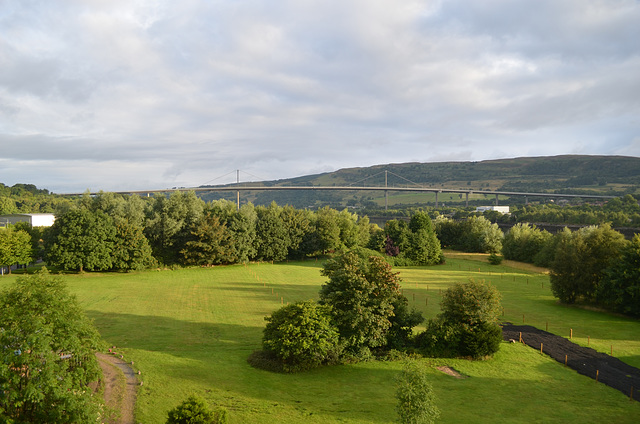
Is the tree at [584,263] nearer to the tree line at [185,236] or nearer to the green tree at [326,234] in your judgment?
the tree line at [185,236]

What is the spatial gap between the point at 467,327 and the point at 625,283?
1989 cm

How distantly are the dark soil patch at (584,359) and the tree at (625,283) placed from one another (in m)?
10.2

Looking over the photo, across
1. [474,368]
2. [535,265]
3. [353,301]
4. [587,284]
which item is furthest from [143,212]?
[535,265]

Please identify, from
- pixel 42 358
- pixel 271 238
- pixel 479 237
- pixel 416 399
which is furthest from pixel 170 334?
pixel 479 237

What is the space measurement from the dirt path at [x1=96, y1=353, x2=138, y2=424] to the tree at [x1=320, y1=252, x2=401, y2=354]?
11.2 metres

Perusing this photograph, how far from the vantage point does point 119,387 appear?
17.5 meters

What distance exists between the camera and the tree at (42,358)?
475 inches

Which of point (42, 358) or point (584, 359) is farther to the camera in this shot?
point (584, 359)

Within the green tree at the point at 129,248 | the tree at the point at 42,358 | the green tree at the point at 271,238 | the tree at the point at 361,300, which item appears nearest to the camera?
the tree at the point at 42,358

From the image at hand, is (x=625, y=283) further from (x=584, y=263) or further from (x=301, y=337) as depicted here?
(x=301, y=337)

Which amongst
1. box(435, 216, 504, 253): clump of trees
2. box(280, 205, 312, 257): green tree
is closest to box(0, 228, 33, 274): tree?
box(280, 205, 312, 257): green tree

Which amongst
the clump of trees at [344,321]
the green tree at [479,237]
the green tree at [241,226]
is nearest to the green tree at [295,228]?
the green tree at [241,226]

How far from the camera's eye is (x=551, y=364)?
23.4 m

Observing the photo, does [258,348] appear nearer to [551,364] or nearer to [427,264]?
[551,364]
